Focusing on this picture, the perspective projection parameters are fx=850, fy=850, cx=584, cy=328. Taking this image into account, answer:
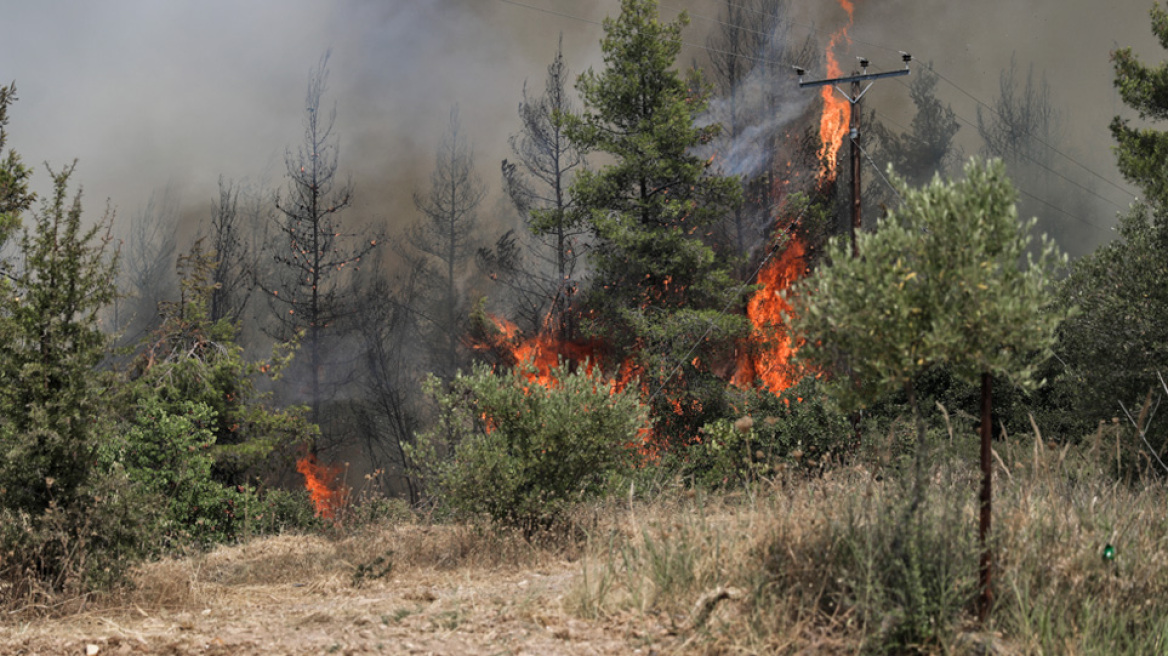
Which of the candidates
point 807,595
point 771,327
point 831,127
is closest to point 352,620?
point 807,595

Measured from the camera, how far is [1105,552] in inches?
239

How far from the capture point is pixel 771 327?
82.3 feet

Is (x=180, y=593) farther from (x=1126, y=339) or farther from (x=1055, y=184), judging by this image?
(x=1055, y=184)

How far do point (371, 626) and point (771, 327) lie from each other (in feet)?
64.7

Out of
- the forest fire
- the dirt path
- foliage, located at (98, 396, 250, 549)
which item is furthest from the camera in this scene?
the forest fire

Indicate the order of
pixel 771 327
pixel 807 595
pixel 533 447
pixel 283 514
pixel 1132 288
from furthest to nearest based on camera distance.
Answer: pixel 771 327 → pixel 283 514 → pixel 1132 288 → pixel 533 447 → pixel 807 595

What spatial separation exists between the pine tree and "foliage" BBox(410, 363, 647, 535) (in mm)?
11556

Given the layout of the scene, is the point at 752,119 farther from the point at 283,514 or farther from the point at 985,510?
the point at 985,510

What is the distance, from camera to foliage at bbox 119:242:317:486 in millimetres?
20812

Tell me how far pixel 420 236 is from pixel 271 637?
101 feet

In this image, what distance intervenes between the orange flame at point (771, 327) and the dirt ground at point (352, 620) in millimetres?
16629

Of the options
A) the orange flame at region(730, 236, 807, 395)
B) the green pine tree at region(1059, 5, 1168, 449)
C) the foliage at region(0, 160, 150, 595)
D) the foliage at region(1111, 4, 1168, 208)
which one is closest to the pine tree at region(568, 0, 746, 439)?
the orange flame at region(730, 236, 807, 395)

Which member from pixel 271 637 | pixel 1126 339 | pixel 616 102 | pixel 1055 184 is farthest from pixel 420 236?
pixel 271 637

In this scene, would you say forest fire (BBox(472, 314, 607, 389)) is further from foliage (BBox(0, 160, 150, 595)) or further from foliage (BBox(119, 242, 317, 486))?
foliage (BBox(0, 160, 150, 595))
